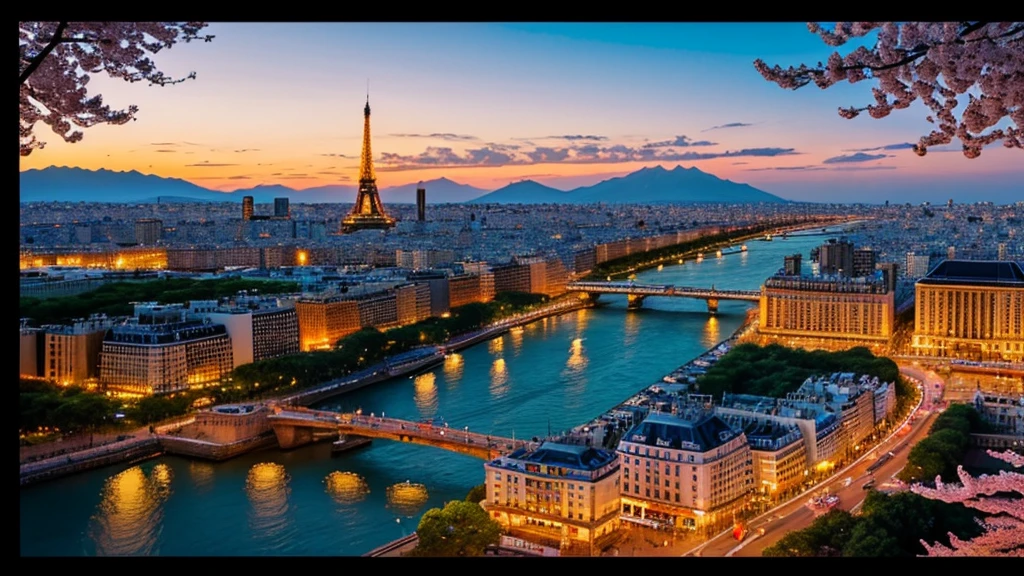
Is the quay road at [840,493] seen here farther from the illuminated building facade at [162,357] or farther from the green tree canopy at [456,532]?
the illuminated building facade at [162,357]

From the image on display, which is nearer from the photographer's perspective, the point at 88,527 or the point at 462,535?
the point at 462,535

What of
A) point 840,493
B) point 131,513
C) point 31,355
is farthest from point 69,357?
point 840,493

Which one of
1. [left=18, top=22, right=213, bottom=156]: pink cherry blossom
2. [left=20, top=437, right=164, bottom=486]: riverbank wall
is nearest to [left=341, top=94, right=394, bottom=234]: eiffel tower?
[left=20, top=437, right=164, bottom=486]: riverbank wall

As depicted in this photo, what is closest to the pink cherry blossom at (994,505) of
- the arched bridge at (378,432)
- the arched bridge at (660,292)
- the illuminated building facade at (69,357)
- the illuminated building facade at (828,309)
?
the arched bridge at (378,432)

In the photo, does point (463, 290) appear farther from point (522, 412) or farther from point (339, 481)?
point (339, 481)

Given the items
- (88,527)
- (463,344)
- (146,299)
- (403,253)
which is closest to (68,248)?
(403,253)

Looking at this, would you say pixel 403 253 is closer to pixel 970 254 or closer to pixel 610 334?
pixel 610 334
